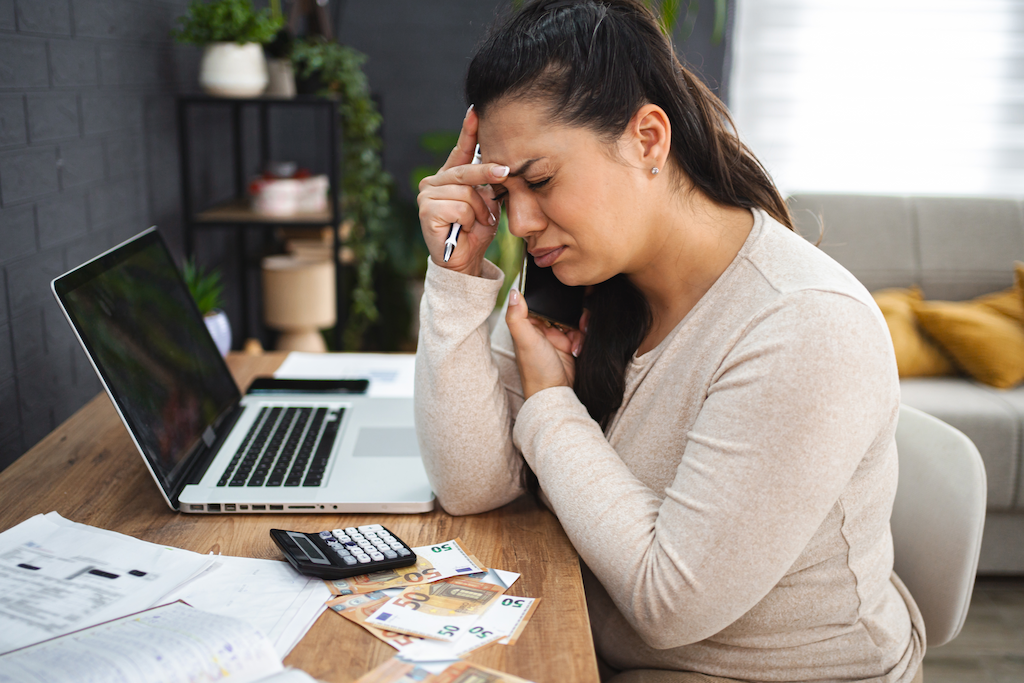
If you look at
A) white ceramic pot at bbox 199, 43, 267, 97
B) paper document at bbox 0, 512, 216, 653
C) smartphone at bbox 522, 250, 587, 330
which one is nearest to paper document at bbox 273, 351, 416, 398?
smartphone at bbox 522, 250, 587, 330

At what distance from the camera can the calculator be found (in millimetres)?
826

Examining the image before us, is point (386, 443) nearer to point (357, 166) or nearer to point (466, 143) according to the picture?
point (466, 143)

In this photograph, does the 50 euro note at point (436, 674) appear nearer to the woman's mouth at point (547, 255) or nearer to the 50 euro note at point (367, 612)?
the 50 euro note at point (367, 612)

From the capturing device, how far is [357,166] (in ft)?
10.3

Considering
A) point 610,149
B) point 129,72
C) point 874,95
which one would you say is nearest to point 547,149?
point 610,149

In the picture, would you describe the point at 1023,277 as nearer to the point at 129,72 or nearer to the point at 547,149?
the point at 547,149

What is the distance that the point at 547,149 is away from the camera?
90 cm

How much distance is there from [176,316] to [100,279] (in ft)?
0.73

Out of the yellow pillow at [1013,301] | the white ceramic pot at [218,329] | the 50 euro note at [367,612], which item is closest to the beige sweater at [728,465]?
the 50 euro note at [367,612]

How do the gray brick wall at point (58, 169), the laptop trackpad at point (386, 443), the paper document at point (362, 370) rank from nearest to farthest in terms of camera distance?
the laptop trackpad at point (386, 443) → the gray brick wall at point (58, 169) → the paper document at point (362, 370)

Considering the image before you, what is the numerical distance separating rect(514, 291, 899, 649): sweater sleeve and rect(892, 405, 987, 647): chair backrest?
29 centimetres

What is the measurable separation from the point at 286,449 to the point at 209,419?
0.47ft

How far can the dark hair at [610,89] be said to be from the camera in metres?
0.89

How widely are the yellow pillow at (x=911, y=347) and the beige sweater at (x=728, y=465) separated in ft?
4.97
